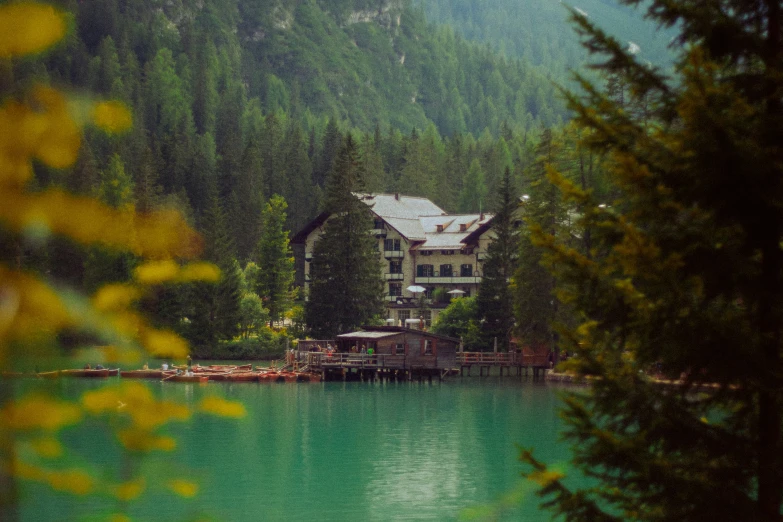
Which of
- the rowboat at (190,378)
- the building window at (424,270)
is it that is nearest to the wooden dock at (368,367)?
the rowboat at (190,378)

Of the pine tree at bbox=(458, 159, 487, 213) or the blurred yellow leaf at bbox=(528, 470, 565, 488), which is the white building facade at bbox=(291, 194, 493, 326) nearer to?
the pine tree at bbox=(458, 159, 487, 213)

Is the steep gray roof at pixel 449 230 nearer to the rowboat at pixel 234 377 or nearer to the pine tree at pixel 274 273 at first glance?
the pine tree at pixel 274 273

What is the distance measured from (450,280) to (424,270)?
111 inches

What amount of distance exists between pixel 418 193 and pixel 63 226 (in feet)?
420

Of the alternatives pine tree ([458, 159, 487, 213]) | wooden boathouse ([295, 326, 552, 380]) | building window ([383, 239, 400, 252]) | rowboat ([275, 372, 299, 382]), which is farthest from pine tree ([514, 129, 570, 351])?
pine tree ([458, 159, 487, 213])

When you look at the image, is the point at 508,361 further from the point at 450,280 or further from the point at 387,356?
the point at 450,280

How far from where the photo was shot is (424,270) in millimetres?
88250

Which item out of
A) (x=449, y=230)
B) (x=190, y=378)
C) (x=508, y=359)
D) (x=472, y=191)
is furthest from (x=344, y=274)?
(x=472, y=191)

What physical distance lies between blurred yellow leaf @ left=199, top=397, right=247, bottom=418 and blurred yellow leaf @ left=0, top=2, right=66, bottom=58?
1.22m

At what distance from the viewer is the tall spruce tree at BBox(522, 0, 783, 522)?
7660 millimetres

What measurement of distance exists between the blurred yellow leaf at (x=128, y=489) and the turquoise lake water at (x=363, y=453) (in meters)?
13.4

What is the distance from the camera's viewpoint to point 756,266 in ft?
26.3

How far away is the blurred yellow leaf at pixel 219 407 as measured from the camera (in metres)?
3.11

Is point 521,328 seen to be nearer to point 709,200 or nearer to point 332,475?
point 332,475
